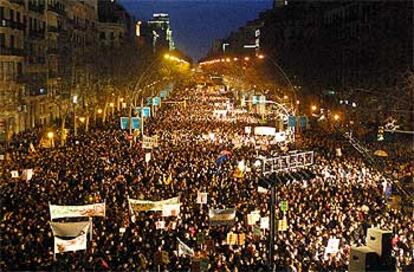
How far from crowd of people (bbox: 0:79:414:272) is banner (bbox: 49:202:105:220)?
0.39 meters

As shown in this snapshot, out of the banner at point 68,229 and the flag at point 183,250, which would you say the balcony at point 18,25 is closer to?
the banner at point 68,229

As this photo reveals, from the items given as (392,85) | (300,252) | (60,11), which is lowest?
(300,252)

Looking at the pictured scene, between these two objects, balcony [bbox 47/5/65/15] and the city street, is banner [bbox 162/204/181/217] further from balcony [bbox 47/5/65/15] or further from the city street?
balcony [bbox 47/5/65/15]

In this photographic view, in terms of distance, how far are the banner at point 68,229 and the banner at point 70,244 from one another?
32cm

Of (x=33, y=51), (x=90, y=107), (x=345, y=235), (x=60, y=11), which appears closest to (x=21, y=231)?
(x=345, y=235)

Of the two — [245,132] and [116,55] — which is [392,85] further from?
[116,55]

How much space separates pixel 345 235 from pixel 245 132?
2664 cm

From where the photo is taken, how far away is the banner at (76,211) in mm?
20109

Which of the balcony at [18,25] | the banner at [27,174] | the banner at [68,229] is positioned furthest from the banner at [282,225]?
the balcony at [18,25]

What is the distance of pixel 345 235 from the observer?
67.3 ft

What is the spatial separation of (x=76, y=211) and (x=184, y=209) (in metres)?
3.90

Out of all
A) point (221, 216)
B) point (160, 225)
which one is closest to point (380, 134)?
point (221, 216)

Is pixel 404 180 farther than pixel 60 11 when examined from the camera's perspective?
No

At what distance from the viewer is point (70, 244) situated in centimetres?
1786
